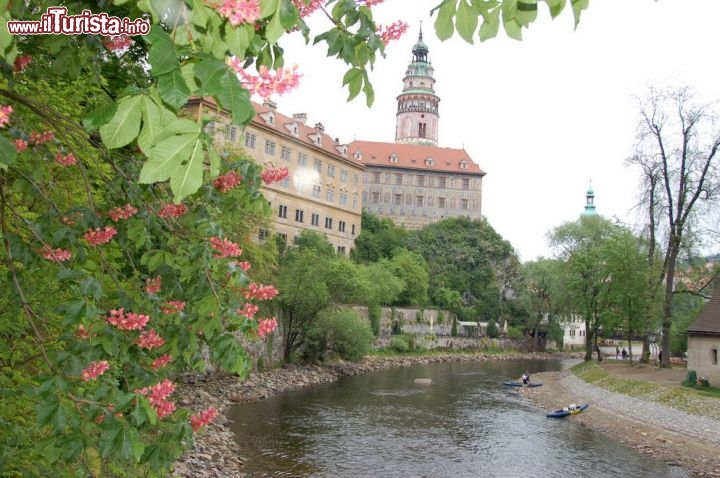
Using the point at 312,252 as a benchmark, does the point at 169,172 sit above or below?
below

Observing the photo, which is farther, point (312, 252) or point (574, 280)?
point (574, 280)

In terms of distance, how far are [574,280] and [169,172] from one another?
40.1m

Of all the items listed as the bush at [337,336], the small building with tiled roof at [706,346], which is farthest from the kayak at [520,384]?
the small building with tiled roof at [706,346]

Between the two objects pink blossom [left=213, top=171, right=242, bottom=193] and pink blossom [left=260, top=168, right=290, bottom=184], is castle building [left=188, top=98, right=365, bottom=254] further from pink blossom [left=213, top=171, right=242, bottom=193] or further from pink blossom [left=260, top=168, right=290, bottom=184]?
pink blossom [left=213, top=171, right=242, bottom=193]

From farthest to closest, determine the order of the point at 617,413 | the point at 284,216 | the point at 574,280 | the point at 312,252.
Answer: the point at 284,216 < the point at 574,280 < the point at 312,252 < the point at 617,413

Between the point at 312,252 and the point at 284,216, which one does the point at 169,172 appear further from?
the point at 284,216

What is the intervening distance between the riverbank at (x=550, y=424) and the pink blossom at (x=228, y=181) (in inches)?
366

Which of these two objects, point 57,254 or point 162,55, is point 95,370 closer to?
point 57,254

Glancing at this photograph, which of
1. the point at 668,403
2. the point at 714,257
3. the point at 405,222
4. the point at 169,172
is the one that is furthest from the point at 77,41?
the point at 405,222

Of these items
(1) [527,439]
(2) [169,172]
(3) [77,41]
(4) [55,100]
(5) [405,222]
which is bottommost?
(1) [527,439]

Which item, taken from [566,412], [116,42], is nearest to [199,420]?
[116,42]

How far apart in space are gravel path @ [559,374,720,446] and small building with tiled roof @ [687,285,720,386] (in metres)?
3.03

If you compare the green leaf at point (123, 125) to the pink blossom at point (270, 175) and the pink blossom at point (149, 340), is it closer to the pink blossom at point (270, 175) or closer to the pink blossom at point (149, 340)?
the pink blossom at point (149, 340)

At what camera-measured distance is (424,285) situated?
5581 cm
